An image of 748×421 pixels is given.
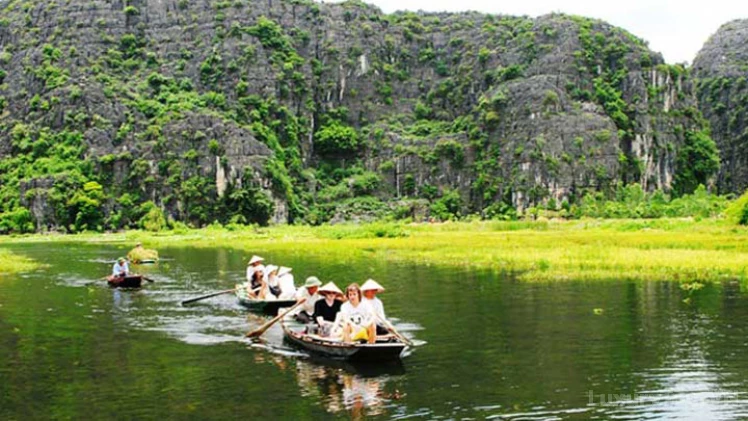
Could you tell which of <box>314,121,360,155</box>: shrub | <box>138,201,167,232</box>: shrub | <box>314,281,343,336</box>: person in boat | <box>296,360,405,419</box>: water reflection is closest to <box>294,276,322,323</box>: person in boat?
<box>314,281,343,336</box>: person in boat

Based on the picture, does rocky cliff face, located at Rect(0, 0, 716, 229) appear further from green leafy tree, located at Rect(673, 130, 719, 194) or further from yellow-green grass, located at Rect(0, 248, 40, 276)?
yellow-green grass, located at Rect(0, 248, 40, 276)

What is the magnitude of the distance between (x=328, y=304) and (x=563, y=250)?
35.1 m

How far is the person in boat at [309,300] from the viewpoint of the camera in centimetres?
3322

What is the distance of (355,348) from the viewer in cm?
2638

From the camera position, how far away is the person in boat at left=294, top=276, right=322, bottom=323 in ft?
109

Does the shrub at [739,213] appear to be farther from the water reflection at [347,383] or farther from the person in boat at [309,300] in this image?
the water reflection at [347,383]

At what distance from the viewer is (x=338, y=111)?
18875 cm

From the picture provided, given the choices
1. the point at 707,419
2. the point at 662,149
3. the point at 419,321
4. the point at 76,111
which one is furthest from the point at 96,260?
the point at 662,149

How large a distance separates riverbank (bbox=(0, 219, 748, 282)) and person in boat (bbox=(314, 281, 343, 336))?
1943 centimetres

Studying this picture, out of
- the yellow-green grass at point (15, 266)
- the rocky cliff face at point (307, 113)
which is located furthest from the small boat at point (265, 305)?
the rocky cliff face at point (307, 113)

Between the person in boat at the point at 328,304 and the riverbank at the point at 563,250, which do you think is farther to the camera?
the riverbank at the point at 563,250

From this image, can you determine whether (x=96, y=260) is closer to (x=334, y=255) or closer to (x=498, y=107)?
(x=334, y=255)

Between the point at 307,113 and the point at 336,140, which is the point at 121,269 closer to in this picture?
the point at 336,140

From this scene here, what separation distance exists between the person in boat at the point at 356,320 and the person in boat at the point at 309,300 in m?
5.39
